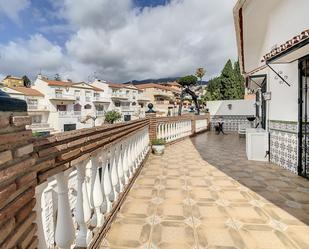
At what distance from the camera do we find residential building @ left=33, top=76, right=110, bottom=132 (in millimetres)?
32250

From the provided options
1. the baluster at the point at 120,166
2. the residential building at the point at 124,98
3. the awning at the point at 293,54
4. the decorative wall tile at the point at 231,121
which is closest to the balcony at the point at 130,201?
the baluster at the point at 120,166

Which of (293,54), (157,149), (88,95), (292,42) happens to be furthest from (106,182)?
(88,95)

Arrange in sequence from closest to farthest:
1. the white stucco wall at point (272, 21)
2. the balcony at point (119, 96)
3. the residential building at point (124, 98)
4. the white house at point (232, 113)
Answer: the white stucco wall at point (272, 21) < the white house at point (232, 113) < the residential building at point (124, 98) < the balcony at point (119, 96)

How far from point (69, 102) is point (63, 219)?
3629 cm

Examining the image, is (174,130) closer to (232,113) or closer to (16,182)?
(232,113)

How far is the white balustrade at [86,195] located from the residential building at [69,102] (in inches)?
1093

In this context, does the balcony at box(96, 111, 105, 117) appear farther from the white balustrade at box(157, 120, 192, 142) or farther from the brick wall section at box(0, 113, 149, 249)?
the brick wall section at box(0, 113, 149, 249)

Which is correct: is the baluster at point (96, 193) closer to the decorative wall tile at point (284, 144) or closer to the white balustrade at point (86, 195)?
the white balustrade at point (86, 195)

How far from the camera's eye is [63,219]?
58.7 inches

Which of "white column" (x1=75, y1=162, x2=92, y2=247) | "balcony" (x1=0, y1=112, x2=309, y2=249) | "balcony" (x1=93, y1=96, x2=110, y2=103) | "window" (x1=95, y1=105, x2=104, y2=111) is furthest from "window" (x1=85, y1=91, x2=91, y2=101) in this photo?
"white column" (x1=75, y1=162, x2=92, y2=247)

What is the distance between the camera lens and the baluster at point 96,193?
2105mm

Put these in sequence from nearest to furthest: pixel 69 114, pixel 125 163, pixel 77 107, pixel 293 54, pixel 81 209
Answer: pixel 81 209
pixel 125 163
pixel 293 54
pixel 69 114
pixel 77 107

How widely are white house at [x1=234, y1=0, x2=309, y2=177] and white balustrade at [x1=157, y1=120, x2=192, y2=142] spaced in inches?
137


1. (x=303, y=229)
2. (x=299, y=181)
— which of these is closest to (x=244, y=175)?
(x=299, y=181)
